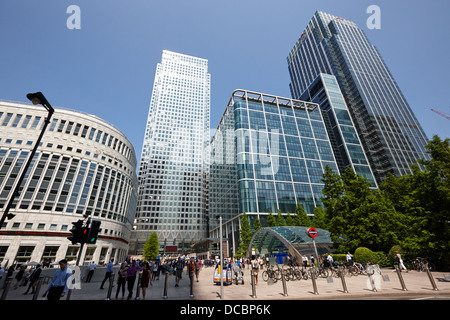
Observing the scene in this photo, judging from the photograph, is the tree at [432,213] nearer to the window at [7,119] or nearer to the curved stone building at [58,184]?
the curved stone building at [58,184]

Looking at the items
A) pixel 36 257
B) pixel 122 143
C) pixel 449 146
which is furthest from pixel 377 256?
pixel 122 143

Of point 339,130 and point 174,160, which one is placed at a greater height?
point 339,130

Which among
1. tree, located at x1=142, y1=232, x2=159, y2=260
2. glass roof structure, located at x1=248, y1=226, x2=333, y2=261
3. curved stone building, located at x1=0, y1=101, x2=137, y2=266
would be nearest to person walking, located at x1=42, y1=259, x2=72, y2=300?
glass roof structure, located at x1=248, y1=226, x2=333, y2=261

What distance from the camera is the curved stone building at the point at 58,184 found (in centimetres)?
3966

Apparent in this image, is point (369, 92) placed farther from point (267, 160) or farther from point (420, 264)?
point (420, 264)

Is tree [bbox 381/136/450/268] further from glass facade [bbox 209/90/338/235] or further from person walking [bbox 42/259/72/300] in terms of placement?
glass facade [bbox 209/90/338/235]

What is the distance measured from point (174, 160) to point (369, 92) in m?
111

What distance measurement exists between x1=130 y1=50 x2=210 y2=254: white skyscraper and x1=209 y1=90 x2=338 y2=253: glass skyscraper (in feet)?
81.6

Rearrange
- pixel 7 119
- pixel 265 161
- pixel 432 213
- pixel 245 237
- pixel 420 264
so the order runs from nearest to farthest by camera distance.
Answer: pixel 420 264
pixel 432 213
pixel 7 119
pixel 245 237
pixel 265 161

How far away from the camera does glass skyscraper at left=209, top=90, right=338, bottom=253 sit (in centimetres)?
6369

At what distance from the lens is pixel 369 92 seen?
100 metres

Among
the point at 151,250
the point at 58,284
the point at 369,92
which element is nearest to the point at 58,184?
the point at 151,250

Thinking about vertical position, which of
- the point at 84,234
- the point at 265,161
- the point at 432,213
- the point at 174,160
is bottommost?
the point at 84,234
